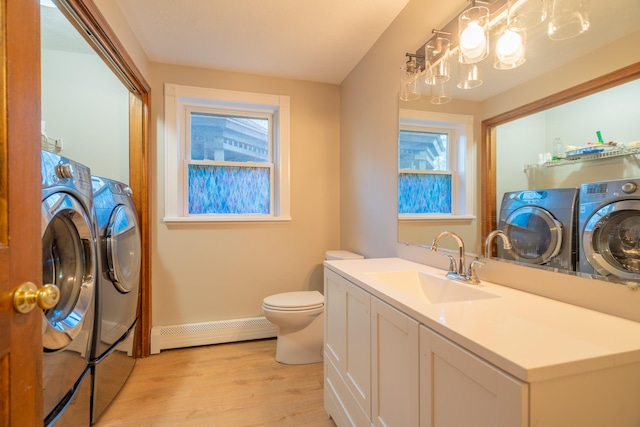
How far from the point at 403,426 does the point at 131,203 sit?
79.0 inches

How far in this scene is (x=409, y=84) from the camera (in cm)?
169

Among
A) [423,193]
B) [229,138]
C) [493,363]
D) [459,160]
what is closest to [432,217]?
[423,193]

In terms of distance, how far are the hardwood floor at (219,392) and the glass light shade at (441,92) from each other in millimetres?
1803

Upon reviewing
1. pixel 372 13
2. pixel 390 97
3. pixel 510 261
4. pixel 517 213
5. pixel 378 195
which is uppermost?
pixel 372 13

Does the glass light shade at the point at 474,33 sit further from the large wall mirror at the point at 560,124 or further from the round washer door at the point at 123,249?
the round washer door at the point at 123,249

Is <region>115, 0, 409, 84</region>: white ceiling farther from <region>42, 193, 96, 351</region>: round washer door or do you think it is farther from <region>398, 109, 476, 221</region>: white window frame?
<region>42, 193, 96, 351</region>: round washer door

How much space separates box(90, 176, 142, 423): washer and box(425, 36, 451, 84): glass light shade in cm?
184

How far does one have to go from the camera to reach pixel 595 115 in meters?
0.87

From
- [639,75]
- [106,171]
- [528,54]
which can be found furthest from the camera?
[106,171]

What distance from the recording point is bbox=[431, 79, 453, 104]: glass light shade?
4.85 feet

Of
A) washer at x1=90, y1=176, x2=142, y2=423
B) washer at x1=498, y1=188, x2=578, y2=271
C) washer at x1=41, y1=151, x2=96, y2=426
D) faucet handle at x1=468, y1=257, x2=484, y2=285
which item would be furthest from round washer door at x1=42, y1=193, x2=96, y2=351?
washer at x1=498, y1=188, x2=578, y2=271

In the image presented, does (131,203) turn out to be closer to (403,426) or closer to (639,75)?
(403,426)

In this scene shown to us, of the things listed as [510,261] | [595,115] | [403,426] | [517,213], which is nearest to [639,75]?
[595,115]

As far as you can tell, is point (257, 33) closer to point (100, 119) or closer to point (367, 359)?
point (100, 119)
